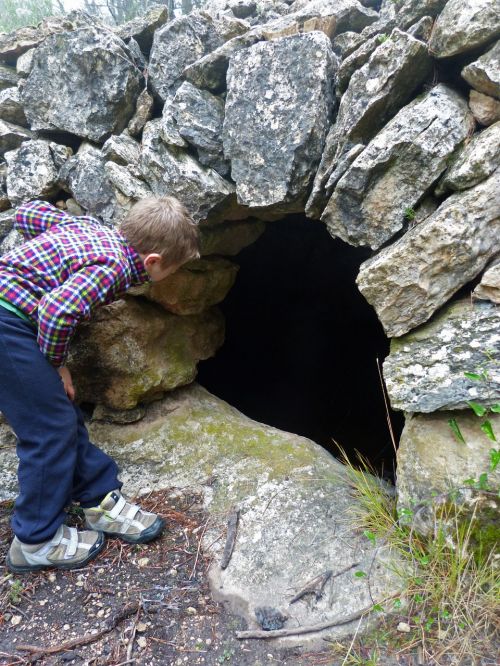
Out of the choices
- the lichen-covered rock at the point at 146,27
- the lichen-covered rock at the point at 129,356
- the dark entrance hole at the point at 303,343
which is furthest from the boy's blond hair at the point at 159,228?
the dark entrance hole at the point at 303,343

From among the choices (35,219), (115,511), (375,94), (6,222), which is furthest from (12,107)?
(115,511)

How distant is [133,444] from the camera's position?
2580 mm

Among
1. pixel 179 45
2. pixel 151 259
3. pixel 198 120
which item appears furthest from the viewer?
pixel 179 45

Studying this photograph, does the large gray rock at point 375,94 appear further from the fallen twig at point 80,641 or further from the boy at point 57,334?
the fallen twig at point 80,641

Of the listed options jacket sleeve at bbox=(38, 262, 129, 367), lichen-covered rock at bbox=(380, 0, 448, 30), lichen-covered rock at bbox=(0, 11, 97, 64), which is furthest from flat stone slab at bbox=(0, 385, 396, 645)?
lichen-covered rock at bbox=(0, 11, 97, 64)

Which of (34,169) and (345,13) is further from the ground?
(345,13)

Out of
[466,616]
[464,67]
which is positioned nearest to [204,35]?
[464,67]

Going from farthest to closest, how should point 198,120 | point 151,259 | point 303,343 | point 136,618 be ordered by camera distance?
point 303,343 < point 198,120 < point 151,259 < point 136,618

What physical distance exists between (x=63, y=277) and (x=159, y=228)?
407 millimetres

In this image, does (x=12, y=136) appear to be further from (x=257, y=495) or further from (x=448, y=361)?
(x=448, y=361)

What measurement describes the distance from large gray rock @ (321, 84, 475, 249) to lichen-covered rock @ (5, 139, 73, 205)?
152 centimetres

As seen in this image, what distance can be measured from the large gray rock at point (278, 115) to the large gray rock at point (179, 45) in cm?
33

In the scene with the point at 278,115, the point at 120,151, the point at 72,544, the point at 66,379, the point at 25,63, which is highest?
the point at 278,115

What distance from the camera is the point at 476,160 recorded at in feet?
5.58
